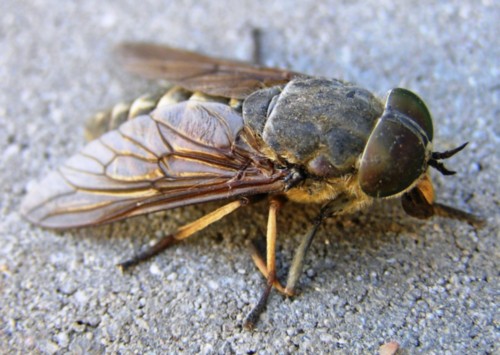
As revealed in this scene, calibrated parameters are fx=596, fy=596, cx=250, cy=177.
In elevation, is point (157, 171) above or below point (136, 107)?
below

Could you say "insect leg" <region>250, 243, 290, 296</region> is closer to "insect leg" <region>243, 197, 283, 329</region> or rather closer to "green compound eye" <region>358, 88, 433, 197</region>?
"insect leg" <region>243, 197, 283, 329</region>

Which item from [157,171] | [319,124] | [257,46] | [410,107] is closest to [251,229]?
[157,171]

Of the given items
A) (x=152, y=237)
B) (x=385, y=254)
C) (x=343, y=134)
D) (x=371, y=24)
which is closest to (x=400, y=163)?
(x=343, y=134)

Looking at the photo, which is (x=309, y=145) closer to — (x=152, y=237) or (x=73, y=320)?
(x=152, y=237)

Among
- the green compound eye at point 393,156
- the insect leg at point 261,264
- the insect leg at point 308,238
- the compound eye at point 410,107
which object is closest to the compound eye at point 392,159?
the green compound eye at point 393,156

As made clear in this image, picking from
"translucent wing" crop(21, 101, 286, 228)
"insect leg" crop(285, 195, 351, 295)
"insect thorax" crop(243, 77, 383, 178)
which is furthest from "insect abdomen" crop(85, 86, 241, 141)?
"insect leg" crop(285, 195, 351, 295)

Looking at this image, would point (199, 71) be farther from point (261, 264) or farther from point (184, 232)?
point (261, 264)

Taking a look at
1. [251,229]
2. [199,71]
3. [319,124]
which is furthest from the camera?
[199,71]
